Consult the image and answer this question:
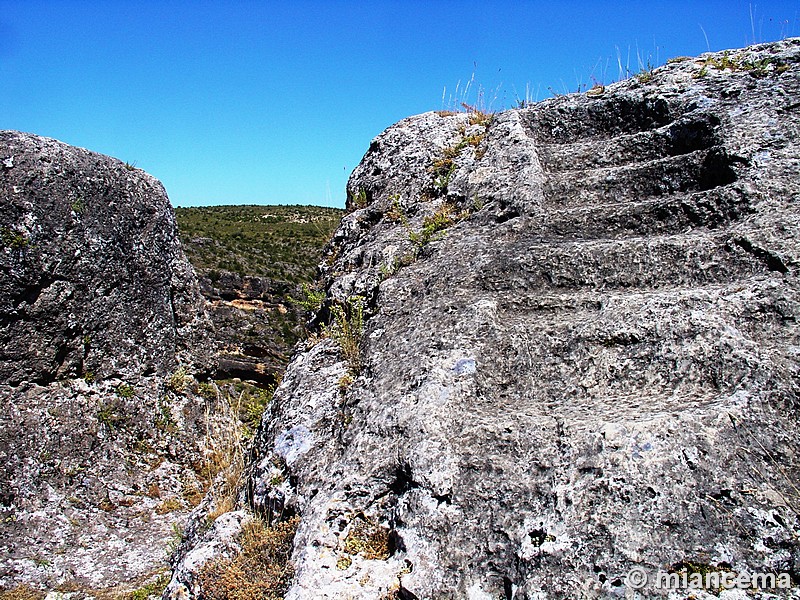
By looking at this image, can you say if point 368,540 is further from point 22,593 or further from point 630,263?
point 22,593

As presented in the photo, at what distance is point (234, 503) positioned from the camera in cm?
438

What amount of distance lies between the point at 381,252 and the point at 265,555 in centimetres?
300

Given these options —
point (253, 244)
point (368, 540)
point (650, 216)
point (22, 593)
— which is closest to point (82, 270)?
point (22, 593)

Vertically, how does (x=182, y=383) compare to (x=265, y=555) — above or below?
above

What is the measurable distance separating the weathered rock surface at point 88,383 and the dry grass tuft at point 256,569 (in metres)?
2.12

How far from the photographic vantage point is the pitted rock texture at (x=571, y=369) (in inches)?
113

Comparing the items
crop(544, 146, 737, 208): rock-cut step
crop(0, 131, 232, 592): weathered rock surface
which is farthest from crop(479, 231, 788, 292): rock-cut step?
crop(0, 131, 232, 592): weathered rock surface

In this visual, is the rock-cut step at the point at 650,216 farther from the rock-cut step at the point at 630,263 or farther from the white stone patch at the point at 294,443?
the white stone patch at the point at 294,443

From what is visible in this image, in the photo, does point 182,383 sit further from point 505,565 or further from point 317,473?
point 505,565

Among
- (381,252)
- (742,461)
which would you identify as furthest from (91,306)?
(742,461)

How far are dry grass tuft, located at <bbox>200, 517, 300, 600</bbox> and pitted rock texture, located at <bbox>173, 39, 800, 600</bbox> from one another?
17 centimetres

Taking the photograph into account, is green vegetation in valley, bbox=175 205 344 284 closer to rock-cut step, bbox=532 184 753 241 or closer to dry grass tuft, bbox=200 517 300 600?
rock-cut step, bbox=532 184 753 241

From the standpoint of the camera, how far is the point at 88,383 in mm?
6582

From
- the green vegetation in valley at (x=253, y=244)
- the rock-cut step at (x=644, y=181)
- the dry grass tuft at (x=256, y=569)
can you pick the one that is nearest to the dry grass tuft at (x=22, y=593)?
the dry grass tuft at (x=256, y=569)
